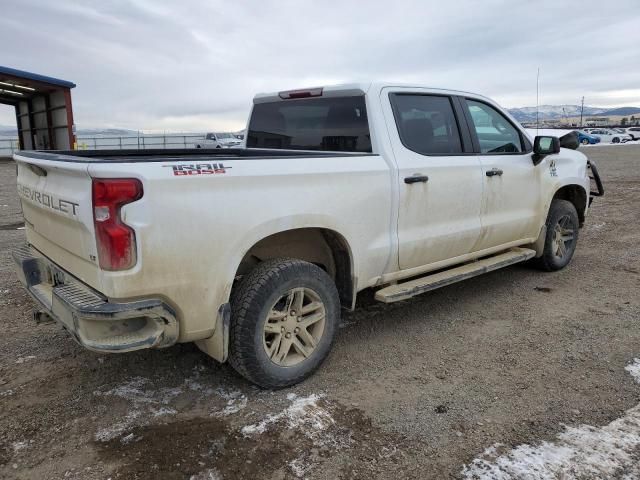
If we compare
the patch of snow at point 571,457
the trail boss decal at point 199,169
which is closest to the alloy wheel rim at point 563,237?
the patch of snow at point 571,457

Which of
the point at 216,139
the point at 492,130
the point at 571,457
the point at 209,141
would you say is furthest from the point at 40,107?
the point at 571,457

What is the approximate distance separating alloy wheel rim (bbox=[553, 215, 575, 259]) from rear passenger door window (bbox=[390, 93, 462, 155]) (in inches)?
79.7

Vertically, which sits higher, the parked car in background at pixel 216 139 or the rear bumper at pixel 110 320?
the parked car in background at pixel 216 139

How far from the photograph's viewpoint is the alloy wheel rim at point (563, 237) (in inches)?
231

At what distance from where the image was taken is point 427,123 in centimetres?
434

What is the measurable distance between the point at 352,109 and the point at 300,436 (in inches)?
93.6

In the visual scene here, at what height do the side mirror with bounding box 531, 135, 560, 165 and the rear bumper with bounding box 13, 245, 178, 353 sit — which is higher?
the side mirror with bounding box 531, 135, 560, 165

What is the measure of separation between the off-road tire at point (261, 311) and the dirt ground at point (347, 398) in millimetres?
155

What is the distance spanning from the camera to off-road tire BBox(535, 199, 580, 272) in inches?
224

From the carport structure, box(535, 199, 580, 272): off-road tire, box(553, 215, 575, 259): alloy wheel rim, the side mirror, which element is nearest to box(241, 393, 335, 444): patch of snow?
the side mirror

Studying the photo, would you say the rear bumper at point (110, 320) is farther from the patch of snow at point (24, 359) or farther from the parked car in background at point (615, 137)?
the parked car in background at point (615, 137)

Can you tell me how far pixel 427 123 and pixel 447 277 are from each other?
124 cm

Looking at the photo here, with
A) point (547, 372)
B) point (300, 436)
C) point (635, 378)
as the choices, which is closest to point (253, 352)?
point (300, 436)

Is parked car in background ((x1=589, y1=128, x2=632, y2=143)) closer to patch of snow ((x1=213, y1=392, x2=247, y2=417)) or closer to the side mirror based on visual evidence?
the side mirror
